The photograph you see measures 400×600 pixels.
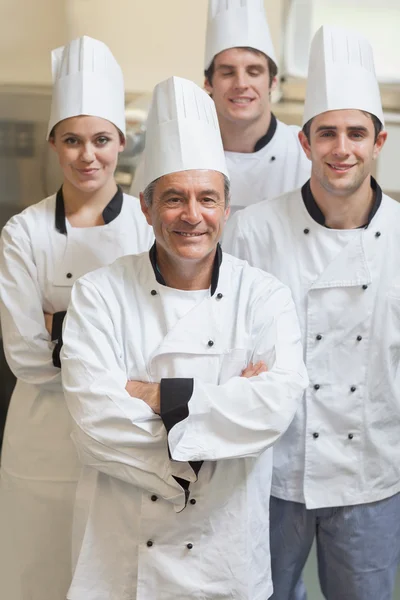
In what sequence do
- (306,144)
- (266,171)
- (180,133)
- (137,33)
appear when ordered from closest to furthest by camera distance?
(180,133) → (306,144) → (266,171) → (137,33)

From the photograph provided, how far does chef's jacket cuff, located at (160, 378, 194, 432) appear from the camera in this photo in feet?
5.67

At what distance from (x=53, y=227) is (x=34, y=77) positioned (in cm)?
136

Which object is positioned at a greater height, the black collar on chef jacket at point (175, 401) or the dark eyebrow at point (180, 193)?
the dark eyebrow at point (180, 193)

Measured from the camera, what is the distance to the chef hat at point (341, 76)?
2041 millimetres

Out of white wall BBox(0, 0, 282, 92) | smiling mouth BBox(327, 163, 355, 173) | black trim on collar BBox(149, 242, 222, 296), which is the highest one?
white wall BBox(0, 0, 282, 92)

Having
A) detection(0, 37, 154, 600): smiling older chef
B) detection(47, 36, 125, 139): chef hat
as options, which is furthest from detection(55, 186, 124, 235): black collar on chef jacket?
detection(47, 36, 125, 139): chef hat

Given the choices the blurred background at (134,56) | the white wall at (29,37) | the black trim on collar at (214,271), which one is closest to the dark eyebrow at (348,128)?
the black trim on collar at (214,271)

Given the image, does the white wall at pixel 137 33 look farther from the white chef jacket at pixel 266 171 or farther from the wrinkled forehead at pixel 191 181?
the wrinkled forehead at pixel 191 181

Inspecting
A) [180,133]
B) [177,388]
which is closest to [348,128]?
[180,133]

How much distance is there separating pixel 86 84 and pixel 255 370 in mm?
907

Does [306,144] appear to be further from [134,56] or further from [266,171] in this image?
[134,56]

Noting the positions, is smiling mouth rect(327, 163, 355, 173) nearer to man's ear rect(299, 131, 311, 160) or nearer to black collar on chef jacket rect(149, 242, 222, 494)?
man's ear rect(299, 131, 311, 160)

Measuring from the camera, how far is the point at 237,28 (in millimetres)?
2549

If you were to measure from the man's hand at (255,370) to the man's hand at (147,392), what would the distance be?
0.19 metres
